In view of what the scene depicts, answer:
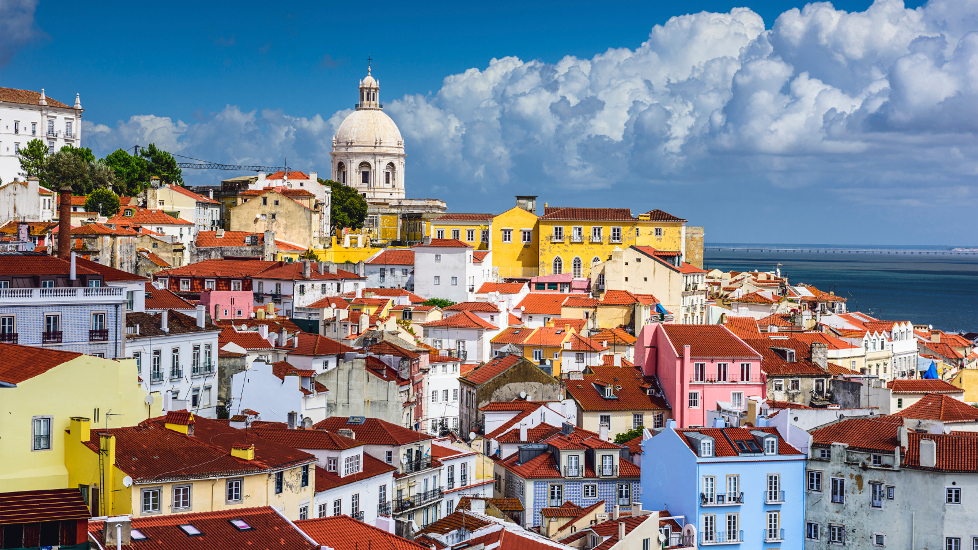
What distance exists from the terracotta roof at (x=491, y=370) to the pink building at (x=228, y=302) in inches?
585

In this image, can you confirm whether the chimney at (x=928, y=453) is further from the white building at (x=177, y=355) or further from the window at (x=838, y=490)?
the white building at (x=177, y=355)

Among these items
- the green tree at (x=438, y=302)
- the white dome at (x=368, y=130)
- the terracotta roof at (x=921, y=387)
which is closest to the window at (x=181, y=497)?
the terracotta roof at (x=921, y=387)

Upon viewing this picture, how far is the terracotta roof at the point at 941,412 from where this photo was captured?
40500 millimetres

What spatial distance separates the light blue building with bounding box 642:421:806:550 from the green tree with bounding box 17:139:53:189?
64.3 metres

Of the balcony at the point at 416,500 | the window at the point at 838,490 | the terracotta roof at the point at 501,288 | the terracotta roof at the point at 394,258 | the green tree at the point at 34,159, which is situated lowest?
the balcony at the point at 416,500

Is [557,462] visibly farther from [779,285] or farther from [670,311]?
[779,285]

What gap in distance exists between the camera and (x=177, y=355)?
1569 inches

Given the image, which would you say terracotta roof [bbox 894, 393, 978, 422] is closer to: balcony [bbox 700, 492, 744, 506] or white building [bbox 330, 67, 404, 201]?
balcony [bbox 700, 492, 744, 506]

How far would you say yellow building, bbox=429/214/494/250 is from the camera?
Answer: 8450cm

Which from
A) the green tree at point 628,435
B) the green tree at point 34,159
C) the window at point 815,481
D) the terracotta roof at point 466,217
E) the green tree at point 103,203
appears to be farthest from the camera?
the green tree at point 34,159

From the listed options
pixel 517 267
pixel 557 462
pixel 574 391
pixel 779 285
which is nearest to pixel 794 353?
pixel 574 391

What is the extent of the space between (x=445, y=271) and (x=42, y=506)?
175ft

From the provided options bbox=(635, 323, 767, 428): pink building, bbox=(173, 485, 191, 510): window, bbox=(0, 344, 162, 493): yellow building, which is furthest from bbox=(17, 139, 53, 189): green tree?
bbox=(173, 485, 191, 510): window

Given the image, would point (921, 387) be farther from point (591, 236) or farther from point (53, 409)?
point (53, 409)
